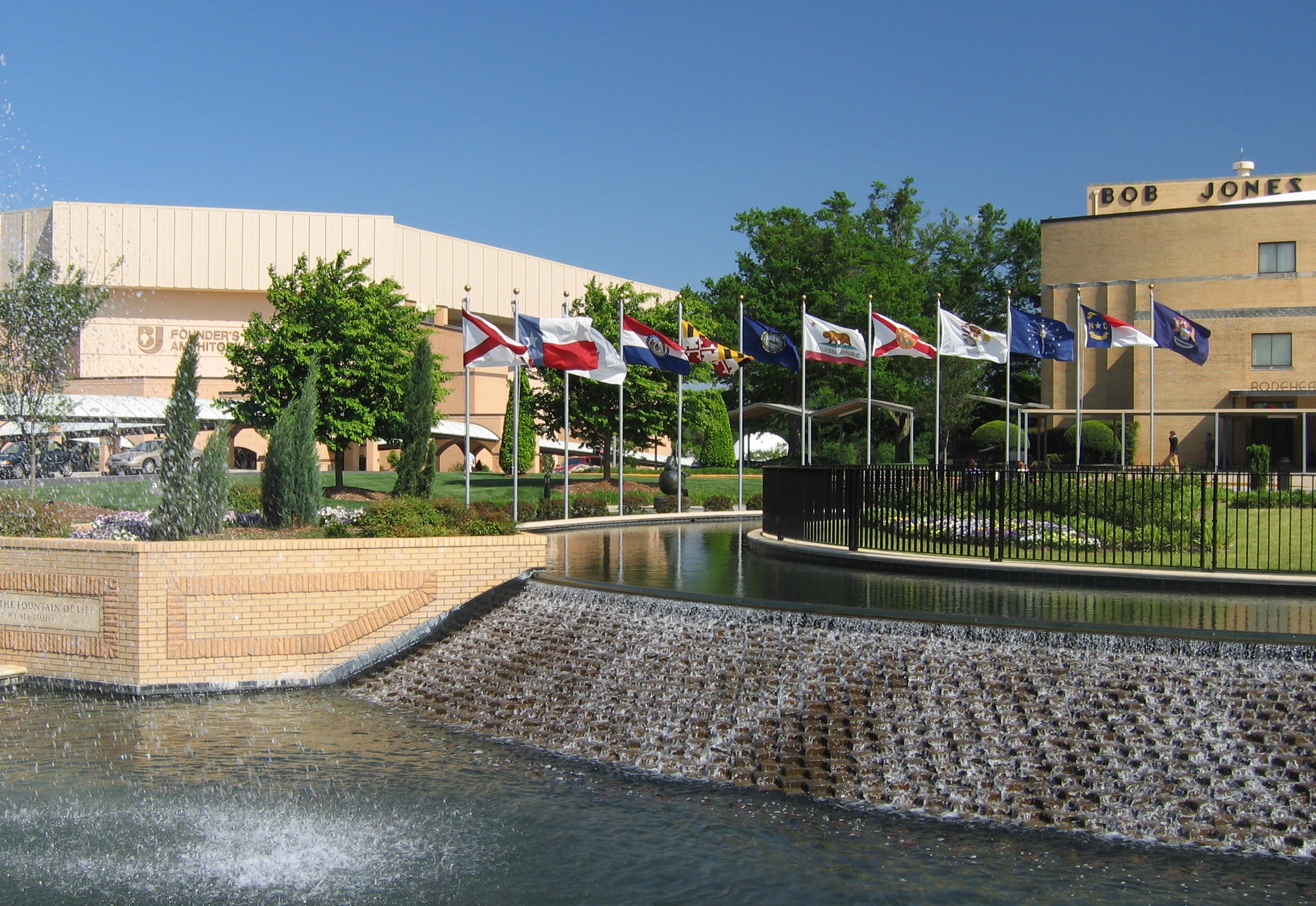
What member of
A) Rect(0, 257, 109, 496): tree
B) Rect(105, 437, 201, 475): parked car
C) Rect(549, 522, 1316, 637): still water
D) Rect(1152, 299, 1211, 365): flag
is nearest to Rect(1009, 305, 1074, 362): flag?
Rect(1152, 299, 1211, 365): flag

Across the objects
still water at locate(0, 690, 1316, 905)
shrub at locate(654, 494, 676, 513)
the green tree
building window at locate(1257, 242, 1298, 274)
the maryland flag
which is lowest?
still water at locate(0, 690, 1316, 905)

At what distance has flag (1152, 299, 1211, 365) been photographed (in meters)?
28.2

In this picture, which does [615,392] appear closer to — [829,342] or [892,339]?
[829,342]

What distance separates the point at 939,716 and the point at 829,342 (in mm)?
17045

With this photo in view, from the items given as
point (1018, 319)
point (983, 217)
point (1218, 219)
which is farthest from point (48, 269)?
point (983, 217)

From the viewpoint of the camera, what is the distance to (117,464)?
42.8 m

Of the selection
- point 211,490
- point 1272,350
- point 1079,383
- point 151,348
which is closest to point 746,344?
point 1079,383

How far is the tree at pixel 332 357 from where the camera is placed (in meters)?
31.7

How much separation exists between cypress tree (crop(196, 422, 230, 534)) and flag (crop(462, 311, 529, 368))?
646 centimetres

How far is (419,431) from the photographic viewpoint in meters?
24.6

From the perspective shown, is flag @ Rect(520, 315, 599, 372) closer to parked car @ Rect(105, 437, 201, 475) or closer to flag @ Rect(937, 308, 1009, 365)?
flag @ Rect(937, 308, 1009, 365)

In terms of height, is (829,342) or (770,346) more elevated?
(829,342)

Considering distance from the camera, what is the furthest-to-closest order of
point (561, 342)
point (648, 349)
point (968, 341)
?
point (968, 341) < point (648, 349) < point (561, 342)

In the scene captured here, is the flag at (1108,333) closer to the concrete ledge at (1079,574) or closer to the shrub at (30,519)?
the concrete ledge at (1079,574)
